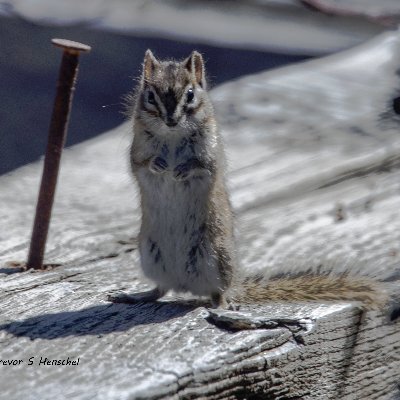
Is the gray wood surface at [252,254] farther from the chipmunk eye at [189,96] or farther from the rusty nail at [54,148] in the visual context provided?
the chipmunk eye at [189,96]

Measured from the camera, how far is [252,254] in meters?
2.52

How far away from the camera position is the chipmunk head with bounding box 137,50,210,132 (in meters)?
2.26

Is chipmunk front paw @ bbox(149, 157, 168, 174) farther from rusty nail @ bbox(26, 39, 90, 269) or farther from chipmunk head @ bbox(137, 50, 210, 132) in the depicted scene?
rusty nail @ bbox(26, 39, 90, 269)

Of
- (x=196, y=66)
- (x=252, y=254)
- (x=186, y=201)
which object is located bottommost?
(x=252, y=254)

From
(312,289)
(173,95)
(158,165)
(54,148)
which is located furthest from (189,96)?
(312,289)

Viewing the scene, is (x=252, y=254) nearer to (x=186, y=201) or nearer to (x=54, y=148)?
(x=186, y=201)

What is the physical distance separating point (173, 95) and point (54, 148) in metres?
0.35

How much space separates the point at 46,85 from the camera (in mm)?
3492

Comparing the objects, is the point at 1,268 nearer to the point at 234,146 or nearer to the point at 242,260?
the point at 242,260

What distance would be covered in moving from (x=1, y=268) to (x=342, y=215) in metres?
0.90

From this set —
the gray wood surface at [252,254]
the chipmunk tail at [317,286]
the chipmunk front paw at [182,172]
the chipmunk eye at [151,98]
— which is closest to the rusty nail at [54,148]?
the gray wood surface at [252,254]

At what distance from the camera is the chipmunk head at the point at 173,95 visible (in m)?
2.26

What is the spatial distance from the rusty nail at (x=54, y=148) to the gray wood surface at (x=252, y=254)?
0.09m

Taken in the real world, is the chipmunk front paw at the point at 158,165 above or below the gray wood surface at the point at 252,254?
above
